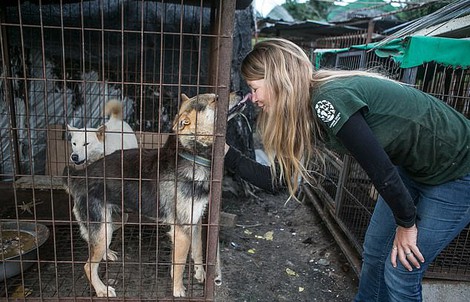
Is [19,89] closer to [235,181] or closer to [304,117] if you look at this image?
[235,181]

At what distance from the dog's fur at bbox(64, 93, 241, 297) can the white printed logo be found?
1300 millimetres

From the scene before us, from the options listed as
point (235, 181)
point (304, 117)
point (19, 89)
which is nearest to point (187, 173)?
point (304, 117)

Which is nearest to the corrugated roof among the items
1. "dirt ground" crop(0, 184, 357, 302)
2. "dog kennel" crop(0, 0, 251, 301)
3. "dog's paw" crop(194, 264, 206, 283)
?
"dog kennel" crop(0, 0, 251, 301)

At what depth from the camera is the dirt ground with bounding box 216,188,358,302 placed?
3.43 meters

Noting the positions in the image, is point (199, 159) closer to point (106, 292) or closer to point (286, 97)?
point (286, 97)

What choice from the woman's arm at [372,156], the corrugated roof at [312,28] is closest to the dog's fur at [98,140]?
the woman's arm at [372,156]

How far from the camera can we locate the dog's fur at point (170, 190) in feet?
9.17

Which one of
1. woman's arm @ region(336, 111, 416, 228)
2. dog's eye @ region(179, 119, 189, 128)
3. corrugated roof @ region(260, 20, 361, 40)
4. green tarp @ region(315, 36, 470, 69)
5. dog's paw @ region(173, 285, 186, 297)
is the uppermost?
corrugated roof @ region(260, 20, 361, 40)

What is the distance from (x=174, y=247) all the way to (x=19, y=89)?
13.6 ft

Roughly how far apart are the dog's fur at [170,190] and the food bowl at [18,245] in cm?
46

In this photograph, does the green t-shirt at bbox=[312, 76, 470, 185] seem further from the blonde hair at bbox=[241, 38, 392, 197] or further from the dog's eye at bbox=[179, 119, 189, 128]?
the dog's eye at bbox=[179, 119, 189, 128]

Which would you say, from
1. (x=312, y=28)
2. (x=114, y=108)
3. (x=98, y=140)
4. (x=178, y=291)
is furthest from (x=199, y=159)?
(x=312, y=28)

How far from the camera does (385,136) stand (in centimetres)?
174

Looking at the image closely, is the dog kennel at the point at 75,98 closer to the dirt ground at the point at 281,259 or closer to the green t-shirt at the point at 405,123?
the dirt ground at the point at 281,259
